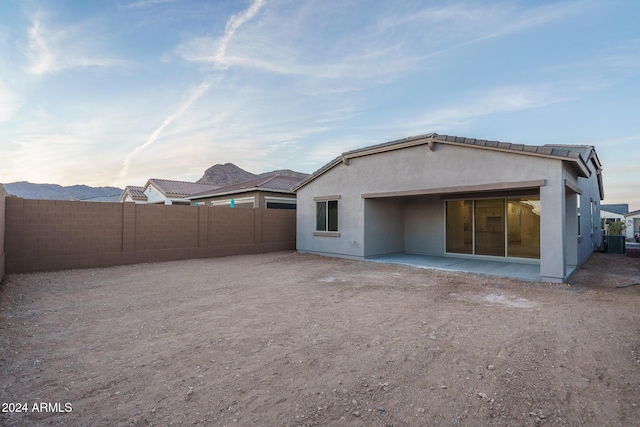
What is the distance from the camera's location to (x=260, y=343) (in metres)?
3.93

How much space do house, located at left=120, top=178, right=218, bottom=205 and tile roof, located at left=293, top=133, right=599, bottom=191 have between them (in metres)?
17.5

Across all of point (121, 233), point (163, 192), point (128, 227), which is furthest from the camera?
point (163, 192)

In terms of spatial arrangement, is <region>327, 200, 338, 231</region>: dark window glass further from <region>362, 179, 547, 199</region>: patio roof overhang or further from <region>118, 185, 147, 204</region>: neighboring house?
<region>118, 185, 147, 204</region>: neighboring house

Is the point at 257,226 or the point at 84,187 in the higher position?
the point at 84,187

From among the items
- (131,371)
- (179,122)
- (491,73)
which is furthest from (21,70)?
(491,73)

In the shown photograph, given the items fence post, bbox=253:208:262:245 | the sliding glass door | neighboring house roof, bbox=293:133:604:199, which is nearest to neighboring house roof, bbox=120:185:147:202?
fence post, bbox=253:208:262:245

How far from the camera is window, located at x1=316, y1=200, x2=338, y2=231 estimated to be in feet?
41.6

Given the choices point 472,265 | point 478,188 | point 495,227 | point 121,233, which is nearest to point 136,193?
point 121,233

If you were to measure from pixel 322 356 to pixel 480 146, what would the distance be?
7461 millimetres

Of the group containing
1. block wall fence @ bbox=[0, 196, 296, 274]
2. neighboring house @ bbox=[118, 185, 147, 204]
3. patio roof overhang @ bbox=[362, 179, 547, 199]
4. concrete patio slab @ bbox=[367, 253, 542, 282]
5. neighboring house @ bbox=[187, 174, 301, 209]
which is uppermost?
neighboring house @ bbox=[118, 185, 147, 204]

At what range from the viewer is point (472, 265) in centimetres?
989

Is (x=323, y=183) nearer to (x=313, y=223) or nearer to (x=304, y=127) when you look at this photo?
(x=313, y=223)

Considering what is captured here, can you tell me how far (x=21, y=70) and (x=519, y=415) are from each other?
14036 millimetres

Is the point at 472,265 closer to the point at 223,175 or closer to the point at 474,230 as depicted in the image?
the point at 474,230
